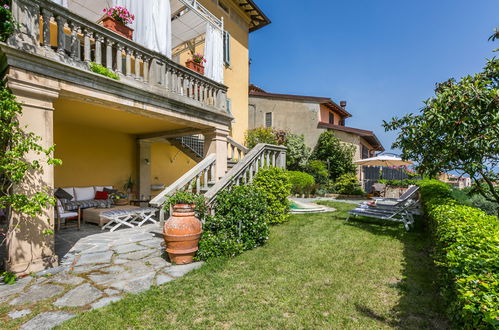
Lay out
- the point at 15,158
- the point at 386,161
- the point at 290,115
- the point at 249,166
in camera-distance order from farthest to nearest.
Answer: the point at 290,115, the point at 386,161, the point at 249,166, the point at 15,158

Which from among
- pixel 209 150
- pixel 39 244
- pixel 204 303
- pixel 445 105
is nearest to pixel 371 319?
pixel 204 303

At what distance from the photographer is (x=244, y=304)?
9.71 ft

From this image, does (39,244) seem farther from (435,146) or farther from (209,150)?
(435,146)

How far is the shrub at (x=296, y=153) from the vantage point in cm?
1595

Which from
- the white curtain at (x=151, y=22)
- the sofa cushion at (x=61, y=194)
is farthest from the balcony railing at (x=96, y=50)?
the sofa cushion at (x=61, y=194)

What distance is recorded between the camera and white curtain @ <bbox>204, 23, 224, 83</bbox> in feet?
25.6

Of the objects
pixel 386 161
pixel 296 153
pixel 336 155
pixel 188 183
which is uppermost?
pixel 296 153

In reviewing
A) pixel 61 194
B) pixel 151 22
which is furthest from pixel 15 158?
pixel 61 194

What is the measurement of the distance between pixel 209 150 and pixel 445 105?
5.82 m

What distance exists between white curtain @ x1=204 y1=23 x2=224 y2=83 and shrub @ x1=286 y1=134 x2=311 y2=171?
8752 millimetres

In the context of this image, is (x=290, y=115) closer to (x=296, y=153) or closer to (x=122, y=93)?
(x=296, y=153)

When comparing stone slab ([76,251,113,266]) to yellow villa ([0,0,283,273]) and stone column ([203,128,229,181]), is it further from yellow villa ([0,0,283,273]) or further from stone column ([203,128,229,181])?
stone column ([203,128,229,181])

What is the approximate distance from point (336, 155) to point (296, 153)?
8.13 feet

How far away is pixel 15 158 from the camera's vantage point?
12.2ft
